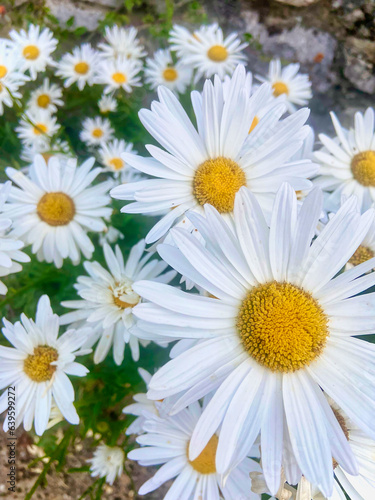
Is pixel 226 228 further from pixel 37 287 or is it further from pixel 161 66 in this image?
pixel 161 66

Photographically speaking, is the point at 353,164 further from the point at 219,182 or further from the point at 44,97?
the point at 44,97

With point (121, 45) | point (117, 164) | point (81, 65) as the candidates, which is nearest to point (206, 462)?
point (117, 164)

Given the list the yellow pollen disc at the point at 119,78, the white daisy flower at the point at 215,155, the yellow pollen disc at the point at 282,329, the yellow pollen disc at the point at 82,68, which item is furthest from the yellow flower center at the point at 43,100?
the yellow pollen disc at the point at 282,329

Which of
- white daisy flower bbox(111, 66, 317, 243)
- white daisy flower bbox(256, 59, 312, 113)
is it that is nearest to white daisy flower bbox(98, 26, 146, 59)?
white daisy flower bbox(256, 59, 312, 113)

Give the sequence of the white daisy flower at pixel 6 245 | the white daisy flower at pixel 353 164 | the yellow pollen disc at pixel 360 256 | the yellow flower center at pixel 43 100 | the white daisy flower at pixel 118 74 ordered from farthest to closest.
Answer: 1. the yellow flower center at pixel 43 100
2. the white daisy flower at pixel 118 74
3. the white daisy flower at pixel 353 164
4. the yellow pollen disc at pixel 360 256
5. the white daisy flower at pixel 6 245

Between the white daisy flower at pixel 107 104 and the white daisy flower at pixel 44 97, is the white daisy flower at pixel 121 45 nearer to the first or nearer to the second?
the white daisy flower at pixel 107 104

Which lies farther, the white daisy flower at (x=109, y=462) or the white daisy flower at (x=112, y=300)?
the white daisy flower at (x=109, y=462)
